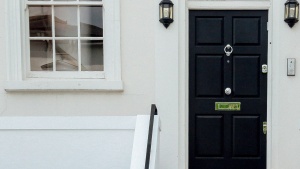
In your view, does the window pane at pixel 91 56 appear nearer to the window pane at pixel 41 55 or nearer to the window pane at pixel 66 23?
the window pane at pixel 66 23

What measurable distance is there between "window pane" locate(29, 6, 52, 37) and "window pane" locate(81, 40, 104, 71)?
53cm

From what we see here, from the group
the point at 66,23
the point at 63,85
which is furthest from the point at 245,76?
the point at 66,23

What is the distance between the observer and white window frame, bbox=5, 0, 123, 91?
3965 mm

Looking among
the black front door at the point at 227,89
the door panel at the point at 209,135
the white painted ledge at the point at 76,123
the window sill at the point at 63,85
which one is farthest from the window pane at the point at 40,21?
the door panel at the point at 209,135

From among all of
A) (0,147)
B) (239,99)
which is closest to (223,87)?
(239,99)

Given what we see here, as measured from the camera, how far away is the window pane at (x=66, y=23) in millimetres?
4129

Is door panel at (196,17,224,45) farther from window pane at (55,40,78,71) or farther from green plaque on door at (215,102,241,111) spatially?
window pane at (55,40,78,71)

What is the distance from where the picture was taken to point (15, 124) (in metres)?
3.45

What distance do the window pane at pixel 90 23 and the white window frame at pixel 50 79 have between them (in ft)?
0.34

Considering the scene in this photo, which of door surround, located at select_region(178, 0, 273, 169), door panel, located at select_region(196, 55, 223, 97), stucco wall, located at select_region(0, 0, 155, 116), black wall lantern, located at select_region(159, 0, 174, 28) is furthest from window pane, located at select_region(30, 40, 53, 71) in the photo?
door panel, located at select_region(196, 55, 223, 97)

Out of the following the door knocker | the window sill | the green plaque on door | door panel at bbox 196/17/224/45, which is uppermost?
door panel at bbox 196/17/224/45
